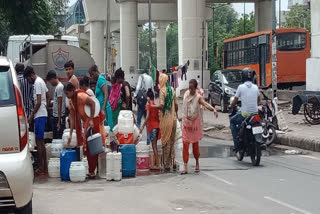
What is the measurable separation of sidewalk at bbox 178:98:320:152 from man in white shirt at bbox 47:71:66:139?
6.09 metres

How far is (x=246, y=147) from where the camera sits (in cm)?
Answer: 1241

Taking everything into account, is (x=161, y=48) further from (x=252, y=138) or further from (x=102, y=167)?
(x=102, y=167)

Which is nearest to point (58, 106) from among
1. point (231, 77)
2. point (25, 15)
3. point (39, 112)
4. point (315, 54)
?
point (39, 112)

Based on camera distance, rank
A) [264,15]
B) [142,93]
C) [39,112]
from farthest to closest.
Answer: [264,15] < [142,93] < [39,112]

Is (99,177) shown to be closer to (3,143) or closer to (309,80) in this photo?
(3,143)

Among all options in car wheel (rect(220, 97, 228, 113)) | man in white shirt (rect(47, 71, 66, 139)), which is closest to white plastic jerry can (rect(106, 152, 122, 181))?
man in white shirt (rect(47, 71, 66, 139))

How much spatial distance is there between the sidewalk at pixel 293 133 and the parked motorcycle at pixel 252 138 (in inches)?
117

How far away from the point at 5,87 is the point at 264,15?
44.8 meters

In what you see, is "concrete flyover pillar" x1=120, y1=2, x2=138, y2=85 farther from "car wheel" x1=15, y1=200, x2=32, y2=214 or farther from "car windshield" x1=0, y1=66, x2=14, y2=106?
"car wheel" x1=15, y1=200, x2=32, y2=214

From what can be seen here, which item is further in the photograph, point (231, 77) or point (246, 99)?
point (231, 77)

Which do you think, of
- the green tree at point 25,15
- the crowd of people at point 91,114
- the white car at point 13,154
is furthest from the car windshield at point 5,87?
the green tree at point 25,15

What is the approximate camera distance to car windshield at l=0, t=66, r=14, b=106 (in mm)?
A: 6262

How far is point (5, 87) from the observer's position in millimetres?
6387

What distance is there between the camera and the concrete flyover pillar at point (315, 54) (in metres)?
20.6
